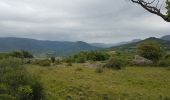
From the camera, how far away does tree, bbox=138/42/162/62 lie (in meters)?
67.8

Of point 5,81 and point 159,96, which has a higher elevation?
point 5,81

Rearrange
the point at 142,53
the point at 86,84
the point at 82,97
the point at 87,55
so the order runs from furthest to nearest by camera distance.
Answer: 1. the point at 87,55
2. the point at 142,53
3. the point at 86,84
4. the point at 82,97

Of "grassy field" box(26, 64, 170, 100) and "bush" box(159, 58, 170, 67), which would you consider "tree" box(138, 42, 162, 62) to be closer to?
"bush" box(159, 58, 170, 67)

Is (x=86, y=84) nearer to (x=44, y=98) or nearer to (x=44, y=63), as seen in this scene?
(x=44, y=98)

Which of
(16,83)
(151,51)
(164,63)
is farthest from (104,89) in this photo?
(151,51)

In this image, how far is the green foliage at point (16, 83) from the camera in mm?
18334

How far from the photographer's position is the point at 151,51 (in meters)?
68.7

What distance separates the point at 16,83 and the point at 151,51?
51968 mm

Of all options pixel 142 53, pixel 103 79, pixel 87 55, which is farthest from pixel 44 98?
pixel 87 55

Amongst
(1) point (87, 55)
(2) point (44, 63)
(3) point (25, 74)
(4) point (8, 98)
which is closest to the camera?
(4) point (8, 98)

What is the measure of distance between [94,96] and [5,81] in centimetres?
974

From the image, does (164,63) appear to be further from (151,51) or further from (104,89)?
(104,89)

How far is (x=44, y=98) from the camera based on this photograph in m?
20.4

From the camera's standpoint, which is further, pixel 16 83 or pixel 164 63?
pixel 164 63
